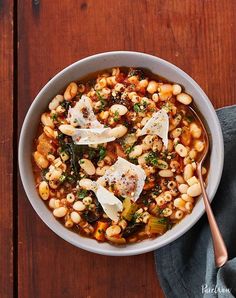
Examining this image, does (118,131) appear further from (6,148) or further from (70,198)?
(6,148)

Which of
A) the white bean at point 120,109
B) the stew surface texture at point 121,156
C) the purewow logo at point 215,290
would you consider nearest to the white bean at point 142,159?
the stew surface texture at point 121,156

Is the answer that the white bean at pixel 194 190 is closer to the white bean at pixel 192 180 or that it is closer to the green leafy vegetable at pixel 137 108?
the white bean at pixel 192 180

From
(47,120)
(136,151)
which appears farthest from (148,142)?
(47,120)

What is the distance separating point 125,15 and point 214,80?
271 mm

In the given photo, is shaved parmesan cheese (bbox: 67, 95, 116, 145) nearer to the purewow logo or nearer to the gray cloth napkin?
the gray cloth napkin

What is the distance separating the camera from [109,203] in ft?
4.75

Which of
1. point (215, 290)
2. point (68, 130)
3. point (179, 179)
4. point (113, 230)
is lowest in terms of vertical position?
point (215, 290)

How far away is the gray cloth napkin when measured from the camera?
1481 millimetres

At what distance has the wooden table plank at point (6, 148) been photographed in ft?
5.12

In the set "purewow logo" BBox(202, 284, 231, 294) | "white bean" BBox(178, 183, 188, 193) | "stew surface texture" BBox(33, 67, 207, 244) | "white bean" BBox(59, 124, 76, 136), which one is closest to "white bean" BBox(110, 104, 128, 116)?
"stew surface texture" BBox(33, 67, 207, 244)

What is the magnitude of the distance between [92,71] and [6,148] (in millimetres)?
285

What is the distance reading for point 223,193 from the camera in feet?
4.97

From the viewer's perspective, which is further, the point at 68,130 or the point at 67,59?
the point at 67,59

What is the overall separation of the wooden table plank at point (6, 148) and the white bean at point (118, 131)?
271 mm
